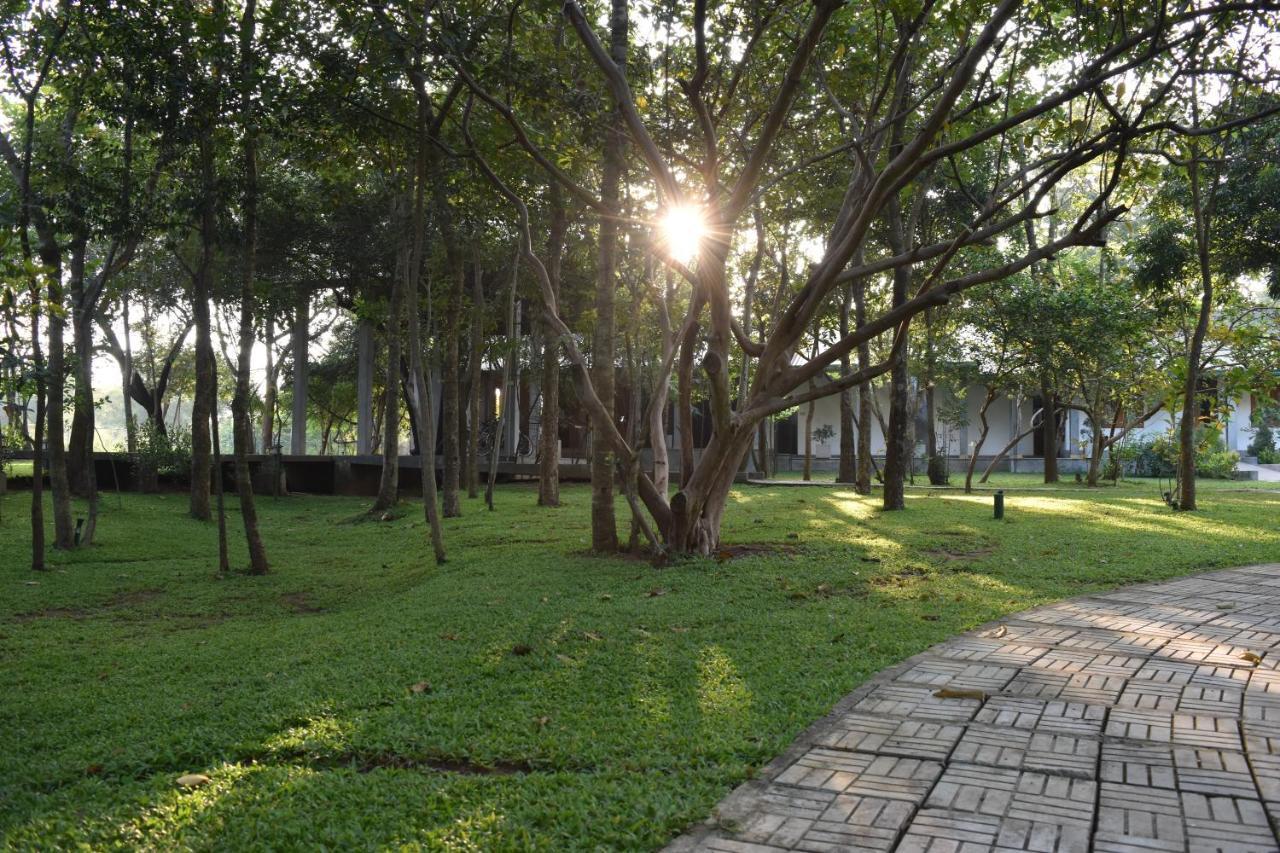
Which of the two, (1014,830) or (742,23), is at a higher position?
(742,23)

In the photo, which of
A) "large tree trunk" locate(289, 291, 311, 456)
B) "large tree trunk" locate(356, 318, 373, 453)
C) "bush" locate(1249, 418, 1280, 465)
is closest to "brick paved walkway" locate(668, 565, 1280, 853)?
"large tree trunk" locate(356, 318, 373, 453)

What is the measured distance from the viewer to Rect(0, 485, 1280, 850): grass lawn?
3.36 metres

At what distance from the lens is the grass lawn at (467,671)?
3359 mm

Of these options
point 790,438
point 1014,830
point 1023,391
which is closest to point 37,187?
point 1014,830

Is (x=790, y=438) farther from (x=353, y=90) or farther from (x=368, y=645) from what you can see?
(x=368, y=645)

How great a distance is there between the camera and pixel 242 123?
29.5 feet

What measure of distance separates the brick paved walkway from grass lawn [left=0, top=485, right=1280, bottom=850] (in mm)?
236

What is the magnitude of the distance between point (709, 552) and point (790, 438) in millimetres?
28522

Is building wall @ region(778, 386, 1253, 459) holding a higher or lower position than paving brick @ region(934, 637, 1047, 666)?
higher

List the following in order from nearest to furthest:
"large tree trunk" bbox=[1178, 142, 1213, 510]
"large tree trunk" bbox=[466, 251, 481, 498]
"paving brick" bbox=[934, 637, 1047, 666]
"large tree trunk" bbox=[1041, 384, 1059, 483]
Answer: "paving brick" bbox=[934, 637, 1047, 666] < "large tree trunk" bbox=[1178, 142, 1213, 510] < "large tree trunk" bbox=[466, 251, 481, 498] < "large tree trunk" bbox=[1041, 384, 1059, 483]

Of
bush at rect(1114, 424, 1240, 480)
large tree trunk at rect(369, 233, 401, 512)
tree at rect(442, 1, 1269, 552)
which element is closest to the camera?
tree at rect(442, 1, 1269, 552)

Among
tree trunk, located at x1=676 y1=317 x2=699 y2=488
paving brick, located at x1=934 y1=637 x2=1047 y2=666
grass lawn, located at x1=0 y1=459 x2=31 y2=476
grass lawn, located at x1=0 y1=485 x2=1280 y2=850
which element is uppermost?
tree trunk, located at x1=676 y1=317 x2=699 y2=488

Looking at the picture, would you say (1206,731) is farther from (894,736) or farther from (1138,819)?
(894,736)

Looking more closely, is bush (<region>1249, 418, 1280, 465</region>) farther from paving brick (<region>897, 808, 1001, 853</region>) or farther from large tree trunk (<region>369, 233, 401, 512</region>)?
paving brick (<region>897, 808, 1001, 853</region>)
